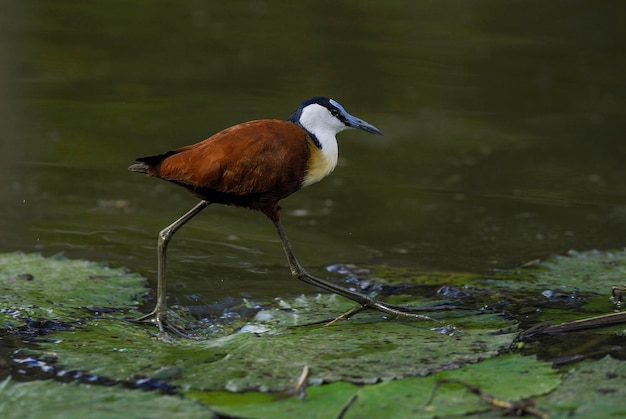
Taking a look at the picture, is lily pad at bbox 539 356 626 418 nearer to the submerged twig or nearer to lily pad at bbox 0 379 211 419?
the submerged twig

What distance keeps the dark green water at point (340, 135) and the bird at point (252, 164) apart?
943 millimetres

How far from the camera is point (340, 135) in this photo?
9.24 metres

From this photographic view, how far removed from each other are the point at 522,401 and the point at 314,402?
2.32ft

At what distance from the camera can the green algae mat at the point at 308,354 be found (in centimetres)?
360

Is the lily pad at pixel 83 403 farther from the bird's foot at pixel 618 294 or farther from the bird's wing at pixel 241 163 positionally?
the bird's foot at pixel 618 294

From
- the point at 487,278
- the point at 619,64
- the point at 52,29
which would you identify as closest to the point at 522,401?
the point at 487,278

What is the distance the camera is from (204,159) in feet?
15.1

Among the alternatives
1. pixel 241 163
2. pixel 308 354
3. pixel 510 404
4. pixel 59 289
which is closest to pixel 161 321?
pixel 59 289

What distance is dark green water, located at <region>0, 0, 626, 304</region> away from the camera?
666 cm

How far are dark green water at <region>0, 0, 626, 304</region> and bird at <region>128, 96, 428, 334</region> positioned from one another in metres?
0.94

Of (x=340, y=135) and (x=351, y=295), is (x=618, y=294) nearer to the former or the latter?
(x=351, y=295)

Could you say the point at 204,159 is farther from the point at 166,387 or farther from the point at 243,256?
the point at 243,256

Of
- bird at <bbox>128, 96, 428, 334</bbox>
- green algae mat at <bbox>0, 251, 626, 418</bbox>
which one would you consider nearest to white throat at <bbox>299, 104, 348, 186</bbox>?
bird at <bbox>128, 96, 428, 334</bbox>

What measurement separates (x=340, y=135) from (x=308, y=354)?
5.28 m
